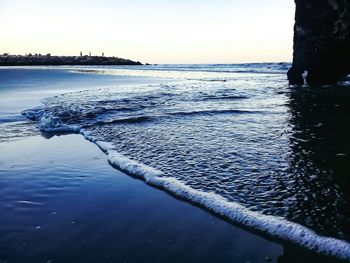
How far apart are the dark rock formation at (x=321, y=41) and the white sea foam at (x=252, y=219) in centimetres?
1696

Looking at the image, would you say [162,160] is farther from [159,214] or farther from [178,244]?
[178,244]

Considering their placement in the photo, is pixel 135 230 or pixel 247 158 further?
pixel 247 158

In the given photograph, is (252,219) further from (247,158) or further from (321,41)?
(321,41)

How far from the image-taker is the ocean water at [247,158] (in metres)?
3.35

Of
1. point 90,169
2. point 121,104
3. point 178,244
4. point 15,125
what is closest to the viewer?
point 178,244

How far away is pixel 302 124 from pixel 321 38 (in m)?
14.1

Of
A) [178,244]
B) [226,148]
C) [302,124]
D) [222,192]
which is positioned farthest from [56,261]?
[302,124]

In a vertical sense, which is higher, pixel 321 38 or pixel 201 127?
pixel 321 38

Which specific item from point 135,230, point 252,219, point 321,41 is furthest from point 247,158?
point 321,41

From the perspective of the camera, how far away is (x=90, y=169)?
521cm

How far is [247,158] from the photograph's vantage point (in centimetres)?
531

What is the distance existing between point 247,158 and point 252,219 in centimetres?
205

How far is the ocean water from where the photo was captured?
3348 millimetres

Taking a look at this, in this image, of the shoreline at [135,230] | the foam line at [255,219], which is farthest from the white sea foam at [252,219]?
the shoreline at [135,230]
